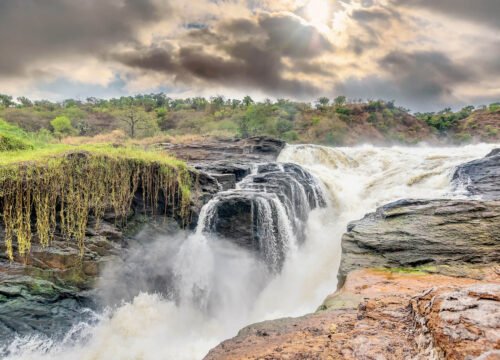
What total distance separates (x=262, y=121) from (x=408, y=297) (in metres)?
41.5

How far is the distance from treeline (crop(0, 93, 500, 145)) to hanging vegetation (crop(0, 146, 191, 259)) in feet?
92.1

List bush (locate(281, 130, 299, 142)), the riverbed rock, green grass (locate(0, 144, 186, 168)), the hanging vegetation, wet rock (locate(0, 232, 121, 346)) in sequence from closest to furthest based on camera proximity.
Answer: the riverbed rock, wet rock (locate(0, 232, 121, 346)), the hanging vegetation, green grass (locate(0, 144, 186, 168)), bush (locate(281, 130, 299, 142))

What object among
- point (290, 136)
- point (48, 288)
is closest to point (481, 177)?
point (48, 288)

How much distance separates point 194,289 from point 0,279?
176 inches

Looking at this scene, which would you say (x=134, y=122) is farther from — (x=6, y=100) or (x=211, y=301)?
(x=6, y=100)

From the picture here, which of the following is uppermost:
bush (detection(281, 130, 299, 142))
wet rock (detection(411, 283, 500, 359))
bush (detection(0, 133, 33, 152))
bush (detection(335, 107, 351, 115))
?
bush (detection(335, 107, 351, 115))

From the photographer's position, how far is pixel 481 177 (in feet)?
43.3

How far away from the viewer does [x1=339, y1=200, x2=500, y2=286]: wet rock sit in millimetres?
7031

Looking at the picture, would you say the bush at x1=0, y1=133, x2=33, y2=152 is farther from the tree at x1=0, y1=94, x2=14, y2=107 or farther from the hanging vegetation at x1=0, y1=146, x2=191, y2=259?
the tree at x1=0, y1=94, x2=14, y2=107

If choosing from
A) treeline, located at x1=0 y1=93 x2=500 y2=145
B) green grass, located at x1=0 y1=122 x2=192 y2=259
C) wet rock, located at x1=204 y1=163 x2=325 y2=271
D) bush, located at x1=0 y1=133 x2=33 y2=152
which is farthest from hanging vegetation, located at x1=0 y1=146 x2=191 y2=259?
treeline, located at x1=0 y1=93 x2=500 y2=145

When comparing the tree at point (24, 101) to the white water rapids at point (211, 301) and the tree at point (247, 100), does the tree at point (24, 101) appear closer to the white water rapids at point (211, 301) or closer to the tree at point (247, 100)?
the tree at point (247, 100)

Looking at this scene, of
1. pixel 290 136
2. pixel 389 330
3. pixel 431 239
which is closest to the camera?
pixel 389 330

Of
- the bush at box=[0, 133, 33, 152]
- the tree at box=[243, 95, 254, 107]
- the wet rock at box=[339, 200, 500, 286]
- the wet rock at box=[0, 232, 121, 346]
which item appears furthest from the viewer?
the tree at box=[243, 95, 254, 107]

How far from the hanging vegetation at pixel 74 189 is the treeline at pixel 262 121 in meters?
28.1
